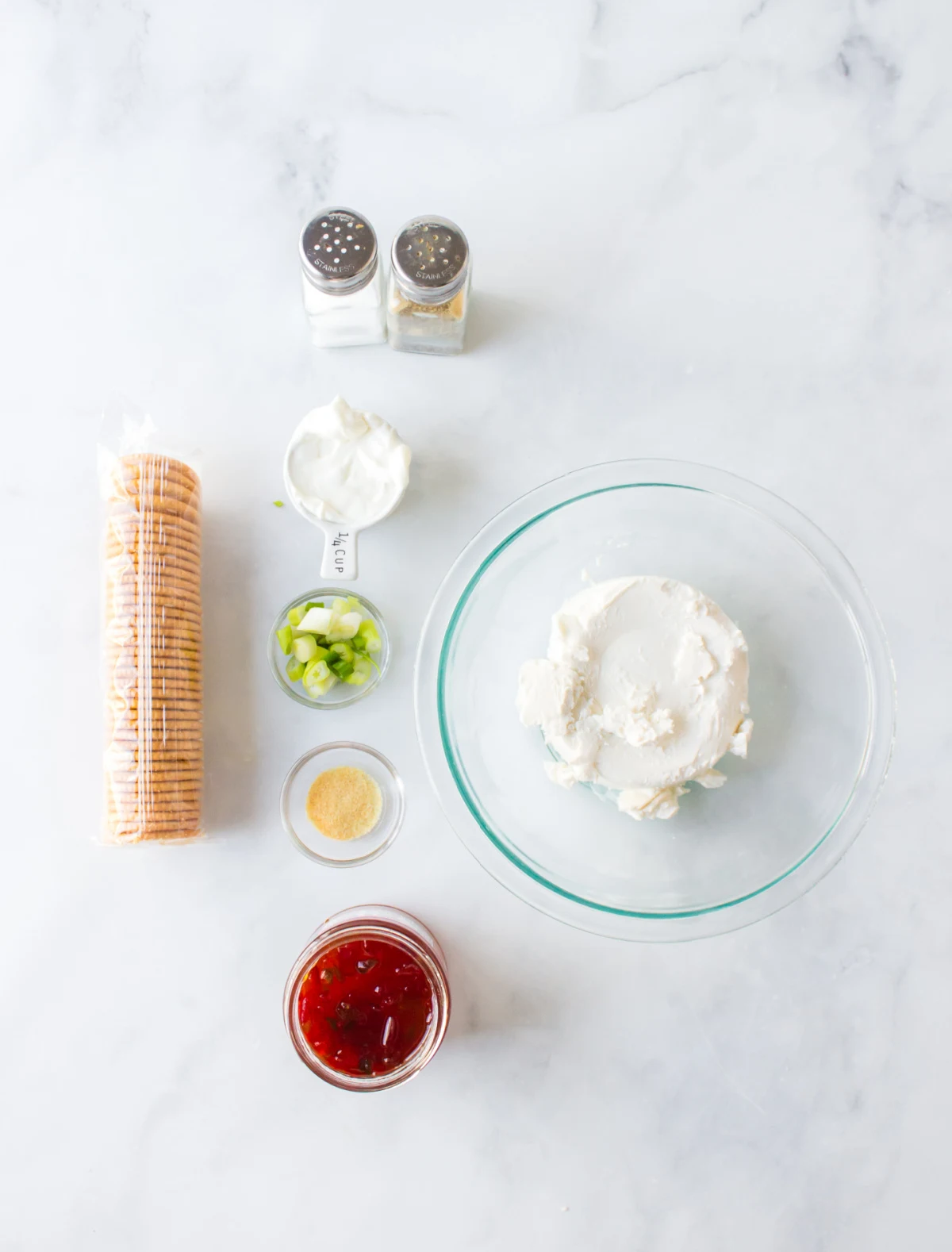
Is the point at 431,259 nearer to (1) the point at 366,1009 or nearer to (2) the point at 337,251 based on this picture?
(2) the point at 337,251

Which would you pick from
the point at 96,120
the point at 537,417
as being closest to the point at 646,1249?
the point at 537,417

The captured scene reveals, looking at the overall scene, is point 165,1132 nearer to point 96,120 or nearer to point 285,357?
point 285,357

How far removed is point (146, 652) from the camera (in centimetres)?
118

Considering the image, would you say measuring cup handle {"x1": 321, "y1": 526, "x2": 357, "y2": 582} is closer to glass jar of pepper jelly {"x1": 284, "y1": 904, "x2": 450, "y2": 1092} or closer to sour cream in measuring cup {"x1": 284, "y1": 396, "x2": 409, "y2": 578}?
sour cream in measuring cup {"x1": 284, "y1": 396, "x2": 409, "y2": 578}

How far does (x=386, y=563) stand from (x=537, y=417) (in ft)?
1.06

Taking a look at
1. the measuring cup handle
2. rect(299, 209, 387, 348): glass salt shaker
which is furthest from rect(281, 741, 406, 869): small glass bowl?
rect(299, 209, 387, 348): glass salt shaker

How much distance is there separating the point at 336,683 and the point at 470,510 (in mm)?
329

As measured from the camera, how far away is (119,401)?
4.20 ft

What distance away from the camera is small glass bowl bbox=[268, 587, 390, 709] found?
129 cm

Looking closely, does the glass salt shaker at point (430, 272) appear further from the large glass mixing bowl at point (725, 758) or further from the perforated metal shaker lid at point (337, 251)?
the large glass mixing bowl at point (725, 758)

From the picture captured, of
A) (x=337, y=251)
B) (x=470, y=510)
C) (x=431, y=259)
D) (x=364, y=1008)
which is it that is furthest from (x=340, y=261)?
(x=364, y=1008)

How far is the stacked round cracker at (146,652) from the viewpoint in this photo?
3.86 feet

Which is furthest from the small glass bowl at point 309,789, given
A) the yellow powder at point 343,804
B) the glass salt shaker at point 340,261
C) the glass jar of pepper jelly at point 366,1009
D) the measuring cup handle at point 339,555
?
the glass salt shaker at point 340,261

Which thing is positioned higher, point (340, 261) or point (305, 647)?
point (340, 261)
